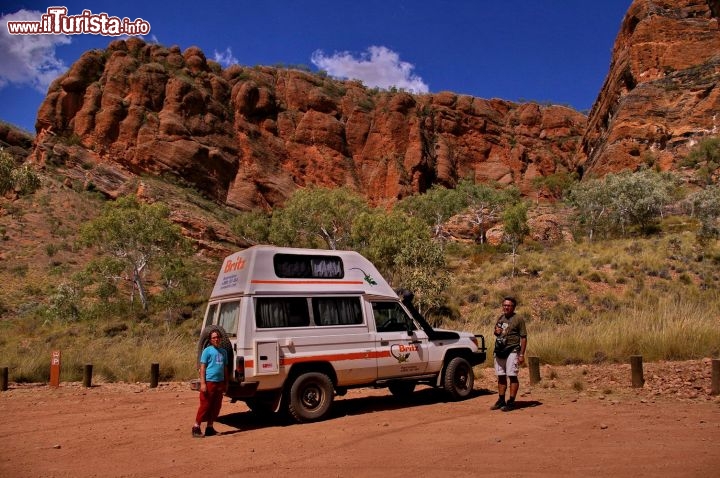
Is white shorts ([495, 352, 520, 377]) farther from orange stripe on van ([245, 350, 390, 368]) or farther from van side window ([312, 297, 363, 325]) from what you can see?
van side window ([312, 297, 363, 325])

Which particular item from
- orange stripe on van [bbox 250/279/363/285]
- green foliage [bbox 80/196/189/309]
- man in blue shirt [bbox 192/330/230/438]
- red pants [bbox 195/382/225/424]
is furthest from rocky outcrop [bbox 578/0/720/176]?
red pants [bbox 195/382/225/424]

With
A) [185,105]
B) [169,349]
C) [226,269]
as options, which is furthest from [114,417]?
[185,105]

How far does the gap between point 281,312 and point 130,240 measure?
94.4ft

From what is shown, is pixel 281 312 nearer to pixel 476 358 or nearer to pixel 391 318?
pixel 391 318

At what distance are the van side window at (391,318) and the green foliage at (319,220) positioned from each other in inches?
1331

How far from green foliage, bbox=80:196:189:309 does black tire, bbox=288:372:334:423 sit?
88.0 ft

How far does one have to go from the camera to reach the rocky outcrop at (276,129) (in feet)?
237

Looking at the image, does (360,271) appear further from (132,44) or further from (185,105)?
(132,44)

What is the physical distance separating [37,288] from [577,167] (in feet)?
261

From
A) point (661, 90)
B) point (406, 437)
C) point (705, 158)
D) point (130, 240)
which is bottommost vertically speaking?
point (406, 437)

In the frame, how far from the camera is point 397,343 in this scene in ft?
33.1

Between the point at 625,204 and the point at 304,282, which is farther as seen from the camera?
the point at 625,204

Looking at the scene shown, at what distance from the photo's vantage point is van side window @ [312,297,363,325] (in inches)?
372

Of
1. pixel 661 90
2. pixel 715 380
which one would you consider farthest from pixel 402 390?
pixel 661 90
